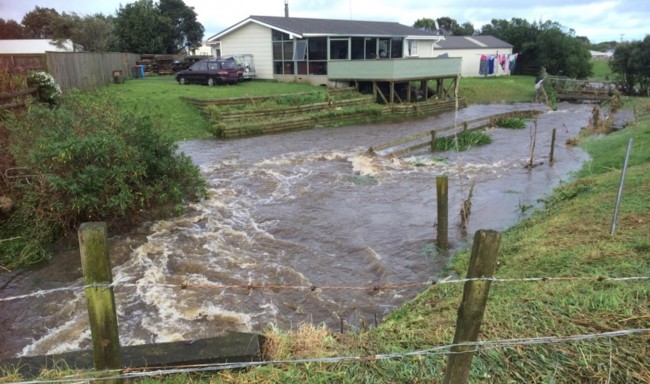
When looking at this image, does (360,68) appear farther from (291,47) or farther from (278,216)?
(278,216)

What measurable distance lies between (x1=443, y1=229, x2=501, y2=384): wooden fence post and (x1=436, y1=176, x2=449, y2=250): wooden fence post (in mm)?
5845

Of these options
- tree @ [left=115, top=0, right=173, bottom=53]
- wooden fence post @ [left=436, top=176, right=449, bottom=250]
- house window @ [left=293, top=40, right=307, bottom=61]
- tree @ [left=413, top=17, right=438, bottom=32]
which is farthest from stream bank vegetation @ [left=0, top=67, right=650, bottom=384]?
tree @ [left=413, top=17, right=438, bottom=32]

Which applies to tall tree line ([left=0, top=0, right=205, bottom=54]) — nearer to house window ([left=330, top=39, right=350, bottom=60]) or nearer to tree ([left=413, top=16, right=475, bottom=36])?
house window ([left=330, top=39, right=350, bottom=60])

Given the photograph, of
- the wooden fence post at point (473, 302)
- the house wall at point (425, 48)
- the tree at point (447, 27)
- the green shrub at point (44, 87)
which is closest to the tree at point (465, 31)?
the tree at point (447, 27)

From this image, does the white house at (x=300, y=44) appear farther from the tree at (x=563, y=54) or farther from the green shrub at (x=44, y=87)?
the tree at (x=563, y=54)

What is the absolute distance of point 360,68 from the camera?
93.4 feet

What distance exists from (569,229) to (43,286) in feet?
27.4

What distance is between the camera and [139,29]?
153 ft

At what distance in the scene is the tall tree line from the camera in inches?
1566

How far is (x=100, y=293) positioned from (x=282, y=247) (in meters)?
6.65

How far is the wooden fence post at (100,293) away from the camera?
103 inches

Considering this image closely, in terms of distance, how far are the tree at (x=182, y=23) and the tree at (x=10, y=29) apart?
584 inches

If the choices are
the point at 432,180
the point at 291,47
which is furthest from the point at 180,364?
the point at 291,47

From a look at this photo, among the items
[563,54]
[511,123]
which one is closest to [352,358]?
[511,123]
